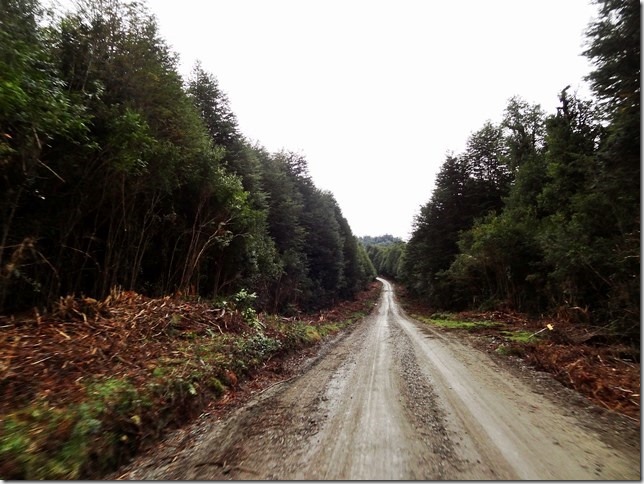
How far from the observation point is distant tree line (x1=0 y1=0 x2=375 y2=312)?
566 centimetres

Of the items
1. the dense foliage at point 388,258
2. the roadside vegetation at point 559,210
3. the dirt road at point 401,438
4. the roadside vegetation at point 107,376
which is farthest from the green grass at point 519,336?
the dense foliage at point 388,258

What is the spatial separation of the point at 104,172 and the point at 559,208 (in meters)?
17.6

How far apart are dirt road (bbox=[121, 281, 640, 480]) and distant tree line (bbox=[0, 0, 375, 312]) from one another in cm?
528

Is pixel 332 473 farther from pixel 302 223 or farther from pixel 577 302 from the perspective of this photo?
Result: pixel 302 223

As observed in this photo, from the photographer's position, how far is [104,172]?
738 cm

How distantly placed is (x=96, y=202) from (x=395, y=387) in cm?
770

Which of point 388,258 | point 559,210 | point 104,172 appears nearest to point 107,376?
point 104,172

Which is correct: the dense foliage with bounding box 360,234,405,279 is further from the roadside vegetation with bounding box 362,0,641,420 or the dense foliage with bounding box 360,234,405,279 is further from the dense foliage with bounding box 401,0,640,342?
the roadside vegetation with bounding box 362,0,641,420

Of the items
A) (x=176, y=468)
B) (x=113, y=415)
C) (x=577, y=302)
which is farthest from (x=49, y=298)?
(x=577, y=302)

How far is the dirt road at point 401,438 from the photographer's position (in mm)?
2945

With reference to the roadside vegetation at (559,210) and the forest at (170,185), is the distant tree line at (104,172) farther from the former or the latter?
the roadside vegetation at (559,210)

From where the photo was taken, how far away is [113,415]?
11.8 ft

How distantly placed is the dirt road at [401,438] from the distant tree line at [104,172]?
5.28 metres

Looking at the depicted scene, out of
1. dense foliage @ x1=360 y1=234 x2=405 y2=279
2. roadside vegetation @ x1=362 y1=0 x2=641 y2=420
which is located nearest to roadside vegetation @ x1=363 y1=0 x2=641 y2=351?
roadside vegetation @ x1=362 y1=0 x2=641 y2=420
